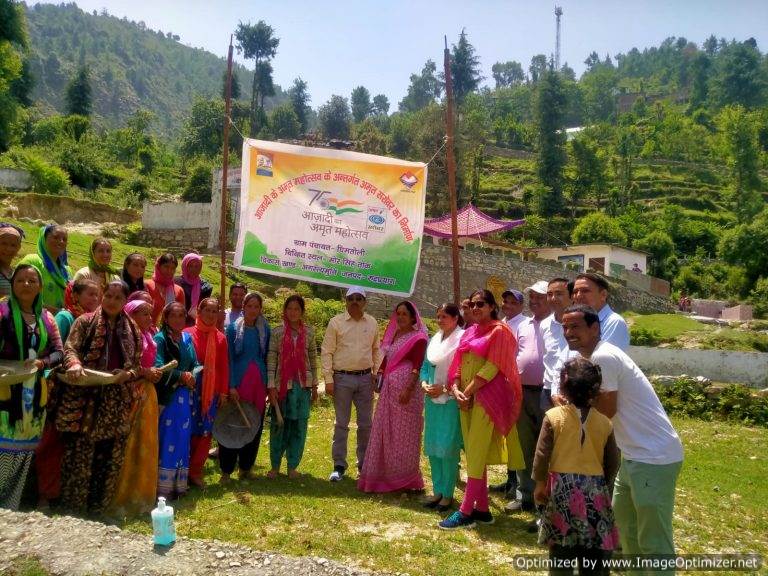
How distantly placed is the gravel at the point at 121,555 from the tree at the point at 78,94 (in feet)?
175

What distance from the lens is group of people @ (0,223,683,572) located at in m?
3.09

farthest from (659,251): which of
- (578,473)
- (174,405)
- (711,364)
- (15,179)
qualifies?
(578,473)

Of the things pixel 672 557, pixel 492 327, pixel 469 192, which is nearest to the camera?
pixel 672 557

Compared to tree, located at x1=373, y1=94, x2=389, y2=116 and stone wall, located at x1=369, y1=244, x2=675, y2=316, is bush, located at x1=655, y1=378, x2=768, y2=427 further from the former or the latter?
tree, located at x1=373, y1=94, x2=389, y2=116

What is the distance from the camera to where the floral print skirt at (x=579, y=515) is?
3023 millimetres

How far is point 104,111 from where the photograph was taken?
410 ft

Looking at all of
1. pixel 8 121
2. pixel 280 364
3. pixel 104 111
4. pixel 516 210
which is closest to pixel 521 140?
pixel 516 210

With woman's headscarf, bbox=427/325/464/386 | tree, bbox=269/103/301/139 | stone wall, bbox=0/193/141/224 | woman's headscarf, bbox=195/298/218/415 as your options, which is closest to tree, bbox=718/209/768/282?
stone wall, bbox=0/193/141/224

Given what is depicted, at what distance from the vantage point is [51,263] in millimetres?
4828

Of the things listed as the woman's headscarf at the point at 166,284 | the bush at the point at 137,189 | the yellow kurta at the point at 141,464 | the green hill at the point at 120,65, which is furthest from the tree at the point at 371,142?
the green hill at the point at 120,65

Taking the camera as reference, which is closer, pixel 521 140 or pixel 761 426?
pixel 761 426

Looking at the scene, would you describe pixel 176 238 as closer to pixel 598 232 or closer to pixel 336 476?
pixel 336 476

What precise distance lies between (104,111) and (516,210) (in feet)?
337

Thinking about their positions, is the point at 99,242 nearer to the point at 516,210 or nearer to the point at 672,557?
the point at 672,557
